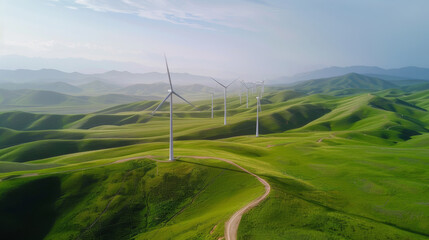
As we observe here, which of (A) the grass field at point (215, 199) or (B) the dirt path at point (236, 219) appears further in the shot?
(A) the grass field at point (215, 199)

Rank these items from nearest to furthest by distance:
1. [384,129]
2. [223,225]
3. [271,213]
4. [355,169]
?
[223,225], [271,213], [355,169], [384,129]

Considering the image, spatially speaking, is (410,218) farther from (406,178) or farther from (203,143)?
(203,143)

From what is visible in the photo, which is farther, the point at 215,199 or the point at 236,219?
the point at 215,199

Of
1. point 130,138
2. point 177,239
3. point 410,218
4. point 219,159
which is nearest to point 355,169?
point 410,218

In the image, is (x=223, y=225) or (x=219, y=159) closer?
(x=223, y=225)

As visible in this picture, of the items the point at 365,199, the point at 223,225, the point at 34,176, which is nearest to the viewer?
the point at 223,225

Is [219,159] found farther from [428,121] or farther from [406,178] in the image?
[428,121]

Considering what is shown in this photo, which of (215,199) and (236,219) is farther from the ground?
(236,219)

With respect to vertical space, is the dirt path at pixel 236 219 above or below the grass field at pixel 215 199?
above

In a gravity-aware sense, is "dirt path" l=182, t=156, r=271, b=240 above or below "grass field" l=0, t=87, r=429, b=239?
above

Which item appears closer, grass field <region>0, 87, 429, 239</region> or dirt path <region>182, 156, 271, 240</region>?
dirt path <region>182, 156, 271, 240</region>

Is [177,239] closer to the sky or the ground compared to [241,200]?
closer to the ground
